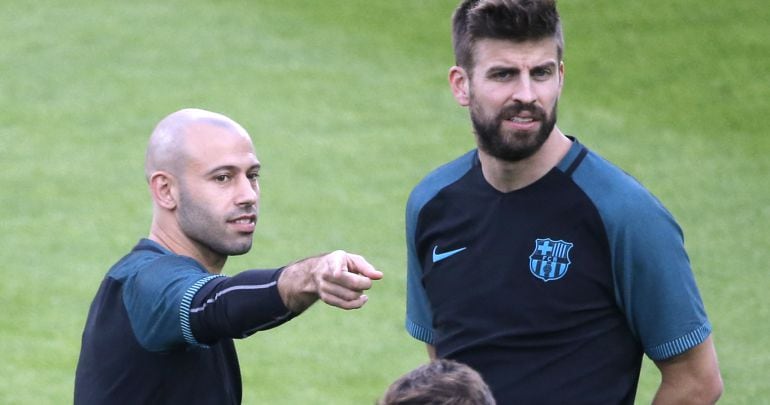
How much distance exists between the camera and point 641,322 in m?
4.32

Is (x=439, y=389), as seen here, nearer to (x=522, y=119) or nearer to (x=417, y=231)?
(x=522, y=119)

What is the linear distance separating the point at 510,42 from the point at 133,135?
9.85 metres

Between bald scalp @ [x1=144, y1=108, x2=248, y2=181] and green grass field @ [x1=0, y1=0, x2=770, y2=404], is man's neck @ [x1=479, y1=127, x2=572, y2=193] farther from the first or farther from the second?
green grass field @ [x1=0, y1=0, x2=770, y2=404]

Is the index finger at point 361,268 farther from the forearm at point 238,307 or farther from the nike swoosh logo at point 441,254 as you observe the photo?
the nike swoosh logo at point 441,254

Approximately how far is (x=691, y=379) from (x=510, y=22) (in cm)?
126

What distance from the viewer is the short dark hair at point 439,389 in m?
3.21

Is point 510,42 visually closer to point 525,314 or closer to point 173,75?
point 525,314

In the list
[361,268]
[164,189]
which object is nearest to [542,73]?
[361,268]

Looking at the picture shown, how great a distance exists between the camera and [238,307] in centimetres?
384

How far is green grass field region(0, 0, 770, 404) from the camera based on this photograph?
1019 centimetres

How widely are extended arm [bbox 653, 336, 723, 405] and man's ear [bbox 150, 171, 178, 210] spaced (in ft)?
5.33

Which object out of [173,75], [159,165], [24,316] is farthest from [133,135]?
[159,165]

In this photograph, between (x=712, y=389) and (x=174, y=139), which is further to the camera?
(x=174, y=139)

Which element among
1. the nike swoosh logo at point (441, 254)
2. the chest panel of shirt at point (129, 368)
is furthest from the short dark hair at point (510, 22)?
the chest panel of shirt at point (129, 368)
